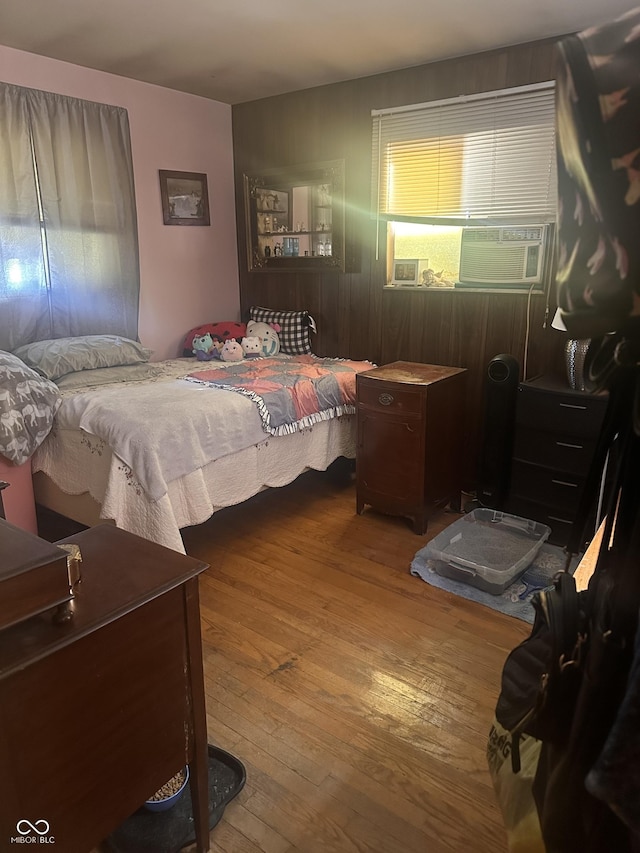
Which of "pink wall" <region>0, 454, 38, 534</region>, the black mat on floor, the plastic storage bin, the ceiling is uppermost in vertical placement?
the ceiling

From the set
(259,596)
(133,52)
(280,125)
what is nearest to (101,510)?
(259,596)

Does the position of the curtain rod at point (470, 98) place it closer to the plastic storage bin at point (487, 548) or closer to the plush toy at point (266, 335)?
the plush toy at point (266, 335)

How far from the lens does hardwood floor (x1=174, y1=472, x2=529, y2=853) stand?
1.48m

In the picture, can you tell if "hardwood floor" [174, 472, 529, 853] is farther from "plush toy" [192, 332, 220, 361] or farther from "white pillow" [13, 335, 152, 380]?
"plush toy" [192, 332, 220, 361]

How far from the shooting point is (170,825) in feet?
4.67

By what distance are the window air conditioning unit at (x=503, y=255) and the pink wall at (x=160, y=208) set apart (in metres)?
1.78

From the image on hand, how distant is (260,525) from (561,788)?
101 inches

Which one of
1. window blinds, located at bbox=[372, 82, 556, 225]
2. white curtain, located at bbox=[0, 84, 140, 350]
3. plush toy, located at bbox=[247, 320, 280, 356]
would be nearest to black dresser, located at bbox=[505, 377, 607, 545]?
window blinds, located at bbox=[372, 82, 556, 225]

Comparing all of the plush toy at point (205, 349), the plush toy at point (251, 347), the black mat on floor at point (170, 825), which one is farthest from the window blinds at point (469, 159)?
the black mat on floor at point (170, 825)

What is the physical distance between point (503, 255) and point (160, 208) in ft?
7.04

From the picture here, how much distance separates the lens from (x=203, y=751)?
4.28ft

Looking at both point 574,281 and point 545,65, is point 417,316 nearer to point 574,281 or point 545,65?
point 545,65

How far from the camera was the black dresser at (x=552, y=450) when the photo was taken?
2.70m
